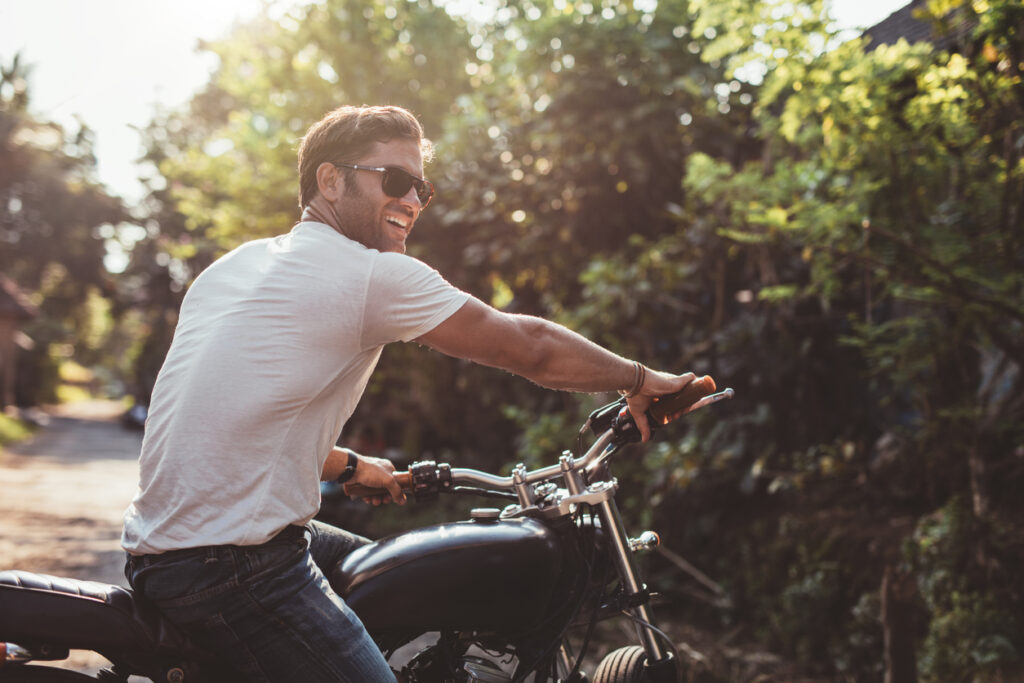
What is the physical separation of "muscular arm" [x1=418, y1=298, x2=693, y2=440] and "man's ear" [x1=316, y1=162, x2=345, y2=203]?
0.51 meters

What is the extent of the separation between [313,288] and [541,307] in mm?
6298

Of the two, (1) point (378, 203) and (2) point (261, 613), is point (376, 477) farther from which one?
(1) point (378, 203)

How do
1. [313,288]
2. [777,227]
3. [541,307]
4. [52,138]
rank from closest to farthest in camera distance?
[313,288] → [777,227] → [541,307] → [52,138]

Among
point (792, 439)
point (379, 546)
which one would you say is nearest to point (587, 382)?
point (379, 546)

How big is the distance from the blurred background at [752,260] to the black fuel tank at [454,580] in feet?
5.56

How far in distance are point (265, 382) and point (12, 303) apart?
118ft

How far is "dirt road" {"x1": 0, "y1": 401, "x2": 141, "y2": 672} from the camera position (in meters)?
7.29

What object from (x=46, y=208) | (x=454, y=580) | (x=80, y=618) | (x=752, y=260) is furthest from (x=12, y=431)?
(x=454, y=580)

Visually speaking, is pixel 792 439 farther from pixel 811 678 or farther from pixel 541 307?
pixel 541 307

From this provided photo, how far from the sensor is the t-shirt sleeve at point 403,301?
193 cm

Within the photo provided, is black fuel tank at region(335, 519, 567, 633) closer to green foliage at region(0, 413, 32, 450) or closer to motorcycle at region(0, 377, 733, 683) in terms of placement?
motorcycle at region(0, 377, 733, 683)

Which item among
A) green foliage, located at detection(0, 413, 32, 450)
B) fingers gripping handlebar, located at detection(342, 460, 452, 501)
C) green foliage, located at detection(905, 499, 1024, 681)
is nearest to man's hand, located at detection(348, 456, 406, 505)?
fingers gripping handlebar, located at detection(342, 460, 452, 501)

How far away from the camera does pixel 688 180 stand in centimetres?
523

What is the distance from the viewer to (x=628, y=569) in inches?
85.4
